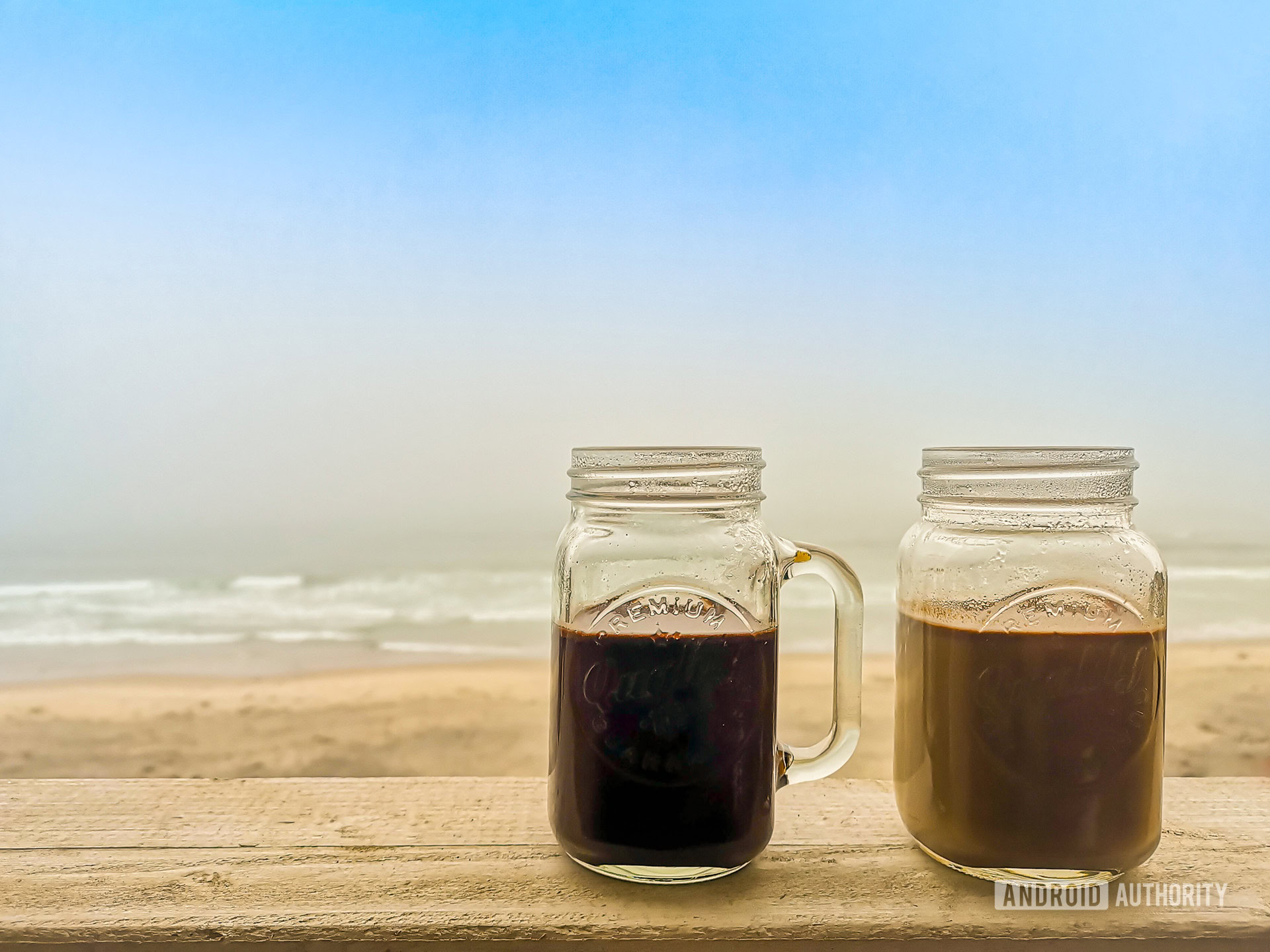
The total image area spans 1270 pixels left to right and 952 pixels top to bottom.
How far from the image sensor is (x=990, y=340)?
146cm

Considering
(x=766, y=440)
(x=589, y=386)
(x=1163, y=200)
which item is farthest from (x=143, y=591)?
(x=1163, y=200)

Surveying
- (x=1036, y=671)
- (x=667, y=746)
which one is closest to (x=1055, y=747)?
(x=1036, y=671)

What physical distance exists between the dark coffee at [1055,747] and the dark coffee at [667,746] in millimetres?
144

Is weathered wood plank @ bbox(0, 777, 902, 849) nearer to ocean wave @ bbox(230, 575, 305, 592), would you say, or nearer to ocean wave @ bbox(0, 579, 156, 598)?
ocean wave @ bbox(0, 579, 156, 598)

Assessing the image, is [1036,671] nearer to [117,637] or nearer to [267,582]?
[117,637]

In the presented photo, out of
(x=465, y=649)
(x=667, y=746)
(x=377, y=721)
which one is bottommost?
(x=377, y=721)

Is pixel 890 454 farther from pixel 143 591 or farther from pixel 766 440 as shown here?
pixel 143 591

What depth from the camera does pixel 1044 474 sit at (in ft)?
2.03

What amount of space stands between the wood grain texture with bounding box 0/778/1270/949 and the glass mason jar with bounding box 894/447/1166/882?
5cm

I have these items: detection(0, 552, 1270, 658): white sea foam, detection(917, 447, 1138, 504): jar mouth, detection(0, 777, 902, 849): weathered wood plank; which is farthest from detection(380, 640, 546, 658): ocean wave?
detection(917, 447, 1138, 504): jar mouth

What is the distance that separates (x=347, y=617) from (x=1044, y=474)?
228 cm

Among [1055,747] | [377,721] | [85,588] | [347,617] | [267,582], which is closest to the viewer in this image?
[1055,747]

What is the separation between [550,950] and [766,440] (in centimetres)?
98

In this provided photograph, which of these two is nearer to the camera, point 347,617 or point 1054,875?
point 1054,875
